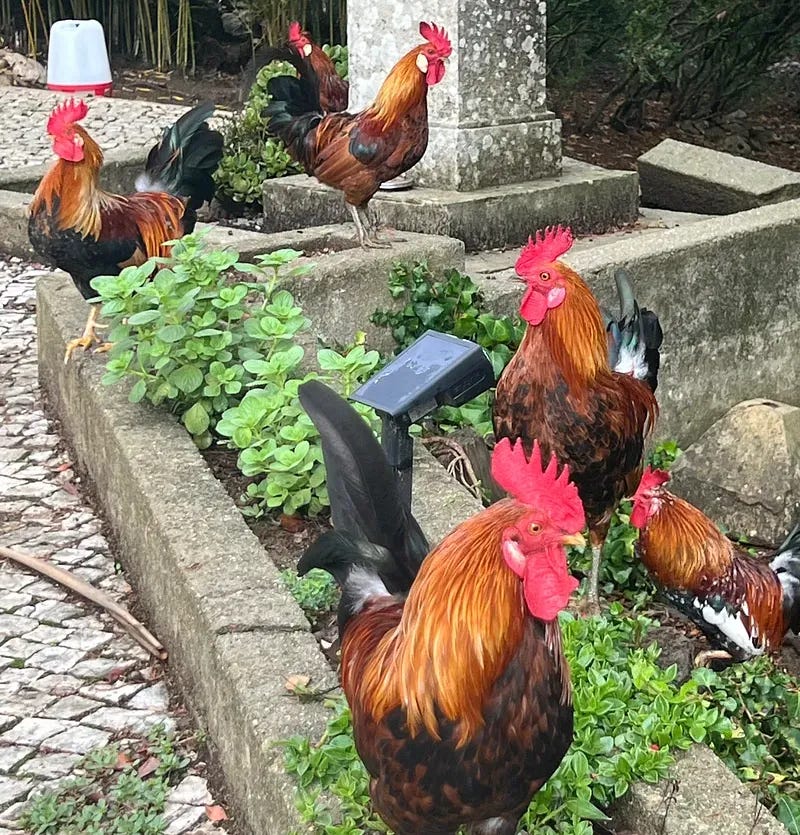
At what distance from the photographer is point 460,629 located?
2141 millimetres

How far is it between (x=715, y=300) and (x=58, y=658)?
402 cm

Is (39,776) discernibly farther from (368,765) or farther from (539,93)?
(539,93)

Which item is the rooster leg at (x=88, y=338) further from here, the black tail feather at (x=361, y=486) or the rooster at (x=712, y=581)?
the black tail feather at (x=361, y=486)

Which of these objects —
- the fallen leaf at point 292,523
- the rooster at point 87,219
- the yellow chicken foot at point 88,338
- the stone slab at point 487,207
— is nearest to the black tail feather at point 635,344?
the fallen leaf at point 292,523

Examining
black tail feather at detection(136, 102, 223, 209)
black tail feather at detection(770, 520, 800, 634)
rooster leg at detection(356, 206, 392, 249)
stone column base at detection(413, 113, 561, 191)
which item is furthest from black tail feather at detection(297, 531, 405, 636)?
stone column base at detection(413, 113, 561, 191)

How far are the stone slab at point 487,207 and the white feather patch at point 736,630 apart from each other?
300 centimetres

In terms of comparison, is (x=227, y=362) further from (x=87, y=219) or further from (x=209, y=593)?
(x=209, y=593)

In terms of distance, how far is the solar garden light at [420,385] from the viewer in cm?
267

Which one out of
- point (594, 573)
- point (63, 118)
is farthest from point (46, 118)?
point (594, 573)

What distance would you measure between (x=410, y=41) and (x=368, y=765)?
17.5 feet

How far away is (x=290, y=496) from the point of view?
12.6 ft

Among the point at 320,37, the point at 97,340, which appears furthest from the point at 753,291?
the point at 320,37

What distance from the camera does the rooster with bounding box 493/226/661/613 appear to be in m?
3.75

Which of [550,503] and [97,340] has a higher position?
[550,503]
